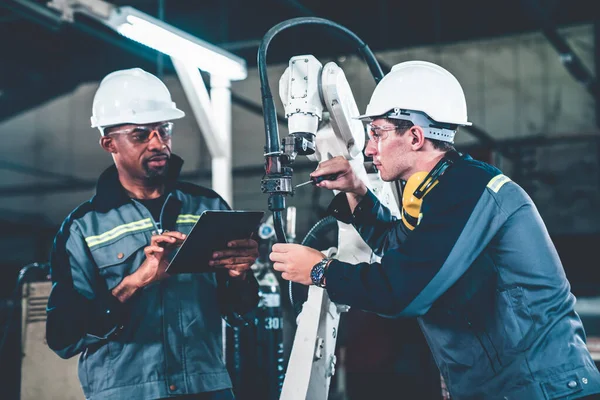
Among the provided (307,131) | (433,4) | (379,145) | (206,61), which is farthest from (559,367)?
(433,4)

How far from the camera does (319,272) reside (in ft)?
7.07

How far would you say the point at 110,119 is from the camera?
2.69 m

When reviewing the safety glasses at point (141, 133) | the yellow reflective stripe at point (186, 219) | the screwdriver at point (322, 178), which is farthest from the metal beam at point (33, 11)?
the screwdriver at point (322, 178)

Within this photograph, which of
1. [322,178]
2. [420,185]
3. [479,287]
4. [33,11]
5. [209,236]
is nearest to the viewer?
[479,287]

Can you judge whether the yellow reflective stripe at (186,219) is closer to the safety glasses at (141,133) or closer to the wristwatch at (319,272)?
the safety glasses at (141,133)

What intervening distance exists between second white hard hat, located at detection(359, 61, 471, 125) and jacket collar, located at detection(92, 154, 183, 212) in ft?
2.77

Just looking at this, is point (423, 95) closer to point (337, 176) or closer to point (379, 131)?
point (379, 131)

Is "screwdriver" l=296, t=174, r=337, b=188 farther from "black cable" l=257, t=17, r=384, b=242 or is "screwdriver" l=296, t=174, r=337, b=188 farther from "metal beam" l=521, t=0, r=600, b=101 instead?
"metal beam" l=521, t=0, r=600, b=101

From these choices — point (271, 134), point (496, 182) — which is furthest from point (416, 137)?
point (271, 134)

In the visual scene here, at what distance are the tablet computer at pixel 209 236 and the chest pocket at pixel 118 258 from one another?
9.9 inches

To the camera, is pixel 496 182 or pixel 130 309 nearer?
pixel 496 182

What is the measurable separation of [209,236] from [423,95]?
0.84 m

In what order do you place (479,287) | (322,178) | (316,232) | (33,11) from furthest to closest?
(33,11) → (316,232) → (322,178) → (479,287)

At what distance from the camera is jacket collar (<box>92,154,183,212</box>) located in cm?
258
